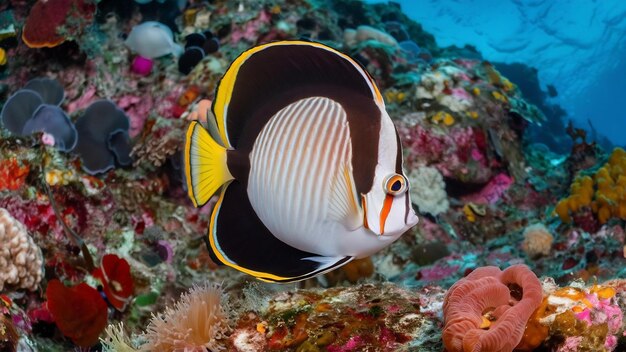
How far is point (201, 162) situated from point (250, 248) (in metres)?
0.30

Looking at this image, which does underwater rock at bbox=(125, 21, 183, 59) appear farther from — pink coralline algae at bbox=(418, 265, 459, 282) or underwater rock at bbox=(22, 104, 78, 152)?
pink coralline algae at bbox=(418, 265, 459, 282)

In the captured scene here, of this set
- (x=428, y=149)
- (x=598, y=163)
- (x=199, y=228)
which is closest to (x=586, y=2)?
(x=598, y=163)

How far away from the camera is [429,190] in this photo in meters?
5.80

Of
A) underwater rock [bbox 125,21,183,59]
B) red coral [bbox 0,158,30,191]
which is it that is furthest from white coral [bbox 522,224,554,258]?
underwater rock [bbox 125,21,183,59]

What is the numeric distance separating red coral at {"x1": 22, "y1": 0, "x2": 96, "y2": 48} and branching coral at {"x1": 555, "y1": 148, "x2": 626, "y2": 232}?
276 inches

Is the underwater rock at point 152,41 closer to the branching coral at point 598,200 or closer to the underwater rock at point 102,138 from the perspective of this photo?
the underwater rock at point 102,138

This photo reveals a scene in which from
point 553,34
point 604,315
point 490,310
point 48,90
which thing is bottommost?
point 553,34

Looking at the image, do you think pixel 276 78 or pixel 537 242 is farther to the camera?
pixel 537 242

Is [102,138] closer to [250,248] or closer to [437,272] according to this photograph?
[437,272]

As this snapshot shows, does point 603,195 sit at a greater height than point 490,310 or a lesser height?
lesser

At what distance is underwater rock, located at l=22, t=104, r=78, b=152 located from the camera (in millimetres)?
5168

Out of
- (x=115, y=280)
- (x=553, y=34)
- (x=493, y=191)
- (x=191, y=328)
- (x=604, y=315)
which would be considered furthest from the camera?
(x=553, y=34)

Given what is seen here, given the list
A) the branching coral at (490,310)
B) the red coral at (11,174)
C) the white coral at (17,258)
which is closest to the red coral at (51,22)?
the red coral at (11,174)

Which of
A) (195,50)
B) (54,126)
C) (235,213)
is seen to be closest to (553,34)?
(195,50)
